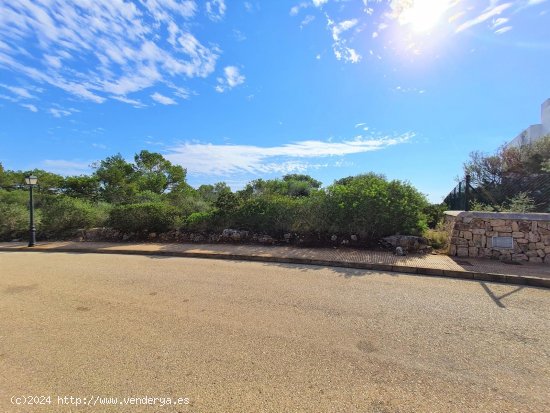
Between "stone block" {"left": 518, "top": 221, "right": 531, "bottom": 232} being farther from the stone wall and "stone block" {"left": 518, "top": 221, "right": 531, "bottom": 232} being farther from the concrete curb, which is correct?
the concrete curb

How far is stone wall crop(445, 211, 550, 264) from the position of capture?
7.04m

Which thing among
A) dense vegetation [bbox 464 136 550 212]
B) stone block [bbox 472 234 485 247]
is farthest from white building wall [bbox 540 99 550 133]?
stone block [bbox 472 234 485 247]

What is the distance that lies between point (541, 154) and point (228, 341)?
56.2ft

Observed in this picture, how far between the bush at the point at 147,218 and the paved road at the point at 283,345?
19.6 feet

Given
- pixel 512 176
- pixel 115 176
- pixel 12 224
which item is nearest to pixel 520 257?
pixel 512 176

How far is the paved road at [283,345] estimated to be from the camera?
96.0 inches

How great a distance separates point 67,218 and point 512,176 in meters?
20.7

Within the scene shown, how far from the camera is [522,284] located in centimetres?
559

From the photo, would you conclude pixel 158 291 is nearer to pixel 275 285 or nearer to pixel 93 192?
pixel 275 285

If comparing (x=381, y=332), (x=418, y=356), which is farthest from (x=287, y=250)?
(x=418, y=356)

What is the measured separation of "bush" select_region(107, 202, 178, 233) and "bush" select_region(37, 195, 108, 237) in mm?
2163

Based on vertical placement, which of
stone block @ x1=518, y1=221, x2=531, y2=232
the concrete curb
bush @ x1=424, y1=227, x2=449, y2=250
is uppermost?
stone block @ x1=518, y1=221, x2=531, y2=232

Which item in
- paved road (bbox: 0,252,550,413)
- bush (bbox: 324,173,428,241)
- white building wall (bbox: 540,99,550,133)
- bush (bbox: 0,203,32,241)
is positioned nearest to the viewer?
paved road (bbox: 0,252,550,413)

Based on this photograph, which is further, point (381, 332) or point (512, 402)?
point (381, 332)
